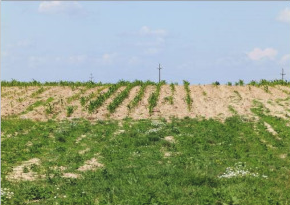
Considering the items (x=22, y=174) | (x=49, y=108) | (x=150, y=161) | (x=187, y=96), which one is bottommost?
(x=22, y=174)

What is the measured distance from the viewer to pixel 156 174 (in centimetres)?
1609

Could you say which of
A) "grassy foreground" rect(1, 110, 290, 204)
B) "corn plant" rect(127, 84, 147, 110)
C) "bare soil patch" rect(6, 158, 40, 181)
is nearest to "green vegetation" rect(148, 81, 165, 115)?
"corn plant" rect(127, 84, 147, 110)

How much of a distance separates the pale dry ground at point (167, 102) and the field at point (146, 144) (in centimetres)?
8

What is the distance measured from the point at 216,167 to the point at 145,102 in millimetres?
16645

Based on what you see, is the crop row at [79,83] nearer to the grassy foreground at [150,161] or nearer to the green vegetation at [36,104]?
the green vegetation at [36,104]

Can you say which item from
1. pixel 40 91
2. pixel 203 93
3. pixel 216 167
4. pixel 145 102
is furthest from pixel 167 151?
pixel 40 91

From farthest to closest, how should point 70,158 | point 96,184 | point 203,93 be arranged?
point 203,93, point 70,158, point 96,184

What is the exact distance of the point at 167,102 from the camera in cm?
3359

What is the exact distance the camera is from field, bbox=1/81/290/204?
46.3 ft

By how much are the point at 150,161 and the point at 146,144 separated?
3.42m

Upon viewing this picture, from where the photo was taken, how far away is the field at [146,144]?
1412 cm

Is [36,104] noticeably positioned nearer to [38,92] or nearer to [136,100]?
[38,92]

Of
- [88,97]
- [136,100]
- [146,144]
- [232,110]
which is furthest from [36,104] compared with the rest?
[232,110]

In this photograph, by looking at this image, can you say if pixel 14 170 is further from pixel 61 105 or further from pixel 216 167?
pixel 61 105
